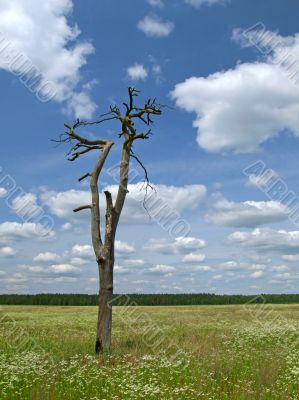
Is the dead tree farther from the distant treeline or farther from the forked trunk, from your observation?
the distant treeline

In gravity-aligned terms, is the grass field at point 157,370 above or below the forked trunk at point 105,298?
below

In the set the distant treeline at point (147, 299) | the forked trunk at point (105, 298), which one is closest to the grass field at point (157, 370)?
the forked trunk at point (105, 298)

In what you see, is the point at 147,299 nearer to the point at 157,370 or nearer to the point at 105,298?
the point at 105,298

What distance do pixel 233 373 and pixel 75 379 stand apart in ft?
14.5

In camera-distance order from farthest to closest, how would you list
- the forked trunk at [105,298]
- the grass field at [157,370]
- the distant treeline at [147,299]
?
the distant treeline at [147,299], the forked trunk at [105,298], the grass field at [157,370]

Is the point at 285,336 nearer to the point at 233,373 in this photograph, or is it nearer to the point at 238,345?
the point at 238,345

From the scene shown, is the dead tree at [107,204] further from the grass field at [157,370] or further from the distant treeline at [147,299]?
the distant treeline at [147,299]

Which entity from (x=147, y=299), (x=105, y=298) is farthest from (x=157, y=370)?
(x=147, y=299)

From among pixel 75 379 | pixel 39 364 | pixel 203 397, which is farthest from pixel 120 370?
pixel 203 397

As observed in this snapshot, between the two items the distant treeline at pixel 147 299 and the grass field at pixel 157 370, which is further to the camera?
the distant treeline at pixel 147 299

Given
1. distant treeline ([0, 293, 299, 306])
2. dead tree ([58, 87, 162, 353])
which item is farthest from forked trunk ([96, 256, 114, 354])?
distant treeline ([0, 293, 299, 306])

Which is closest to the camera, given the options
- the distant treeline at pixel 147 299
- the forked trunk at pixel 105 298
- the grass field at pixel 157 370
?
the grass field at pixel 157 370

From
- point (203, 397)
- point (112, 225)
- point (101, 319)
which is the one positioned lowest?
point (203, 397)

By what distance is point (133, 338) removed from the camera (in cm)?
2233
